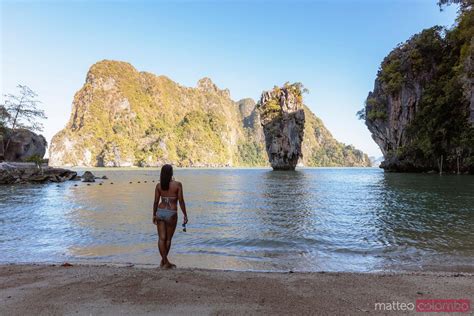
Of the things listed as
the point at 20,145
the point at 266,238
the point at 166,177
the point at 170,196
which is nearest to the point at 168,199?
the point at 170,196

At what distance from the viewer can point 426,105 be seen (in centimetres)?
5125

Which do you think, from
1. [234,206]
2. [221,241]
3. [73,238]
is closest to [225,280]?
[221,241]

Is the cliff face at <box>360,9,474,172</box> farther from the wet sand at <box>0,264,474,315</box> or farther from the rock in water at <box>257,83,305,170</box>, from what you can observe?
the wet sand at <box>0,264,474,315</box>

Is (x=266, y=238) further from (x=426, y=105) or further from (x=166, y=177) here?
(x=426, y=105)

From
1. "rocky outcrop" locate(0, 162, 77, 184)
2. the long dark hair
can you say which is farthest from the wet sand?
"rocky outcrop" locate(0, 162, 77, 184)

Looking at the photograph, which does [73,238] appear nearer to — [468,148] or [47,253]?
[47,253]

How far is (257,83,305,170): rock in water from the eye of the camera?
88.4 meters

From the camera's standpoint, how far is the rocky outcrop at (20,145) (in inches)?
2008

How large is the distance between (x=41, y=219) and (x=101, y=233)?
16.3 ft

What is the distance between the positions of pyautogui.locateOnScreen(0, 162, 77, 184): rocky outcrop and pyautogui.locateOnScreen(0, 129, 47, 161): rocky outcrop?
6.99 metres

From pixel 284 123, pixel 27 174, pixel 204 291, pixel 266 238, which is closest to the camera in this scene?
pixel 204 291

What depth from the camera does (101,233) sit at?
1145 centimetres

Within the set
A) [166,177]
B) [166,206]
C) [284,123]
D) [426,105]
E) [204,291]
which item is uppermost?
[284,123]

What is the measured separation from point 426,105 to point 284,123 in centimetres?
4117
